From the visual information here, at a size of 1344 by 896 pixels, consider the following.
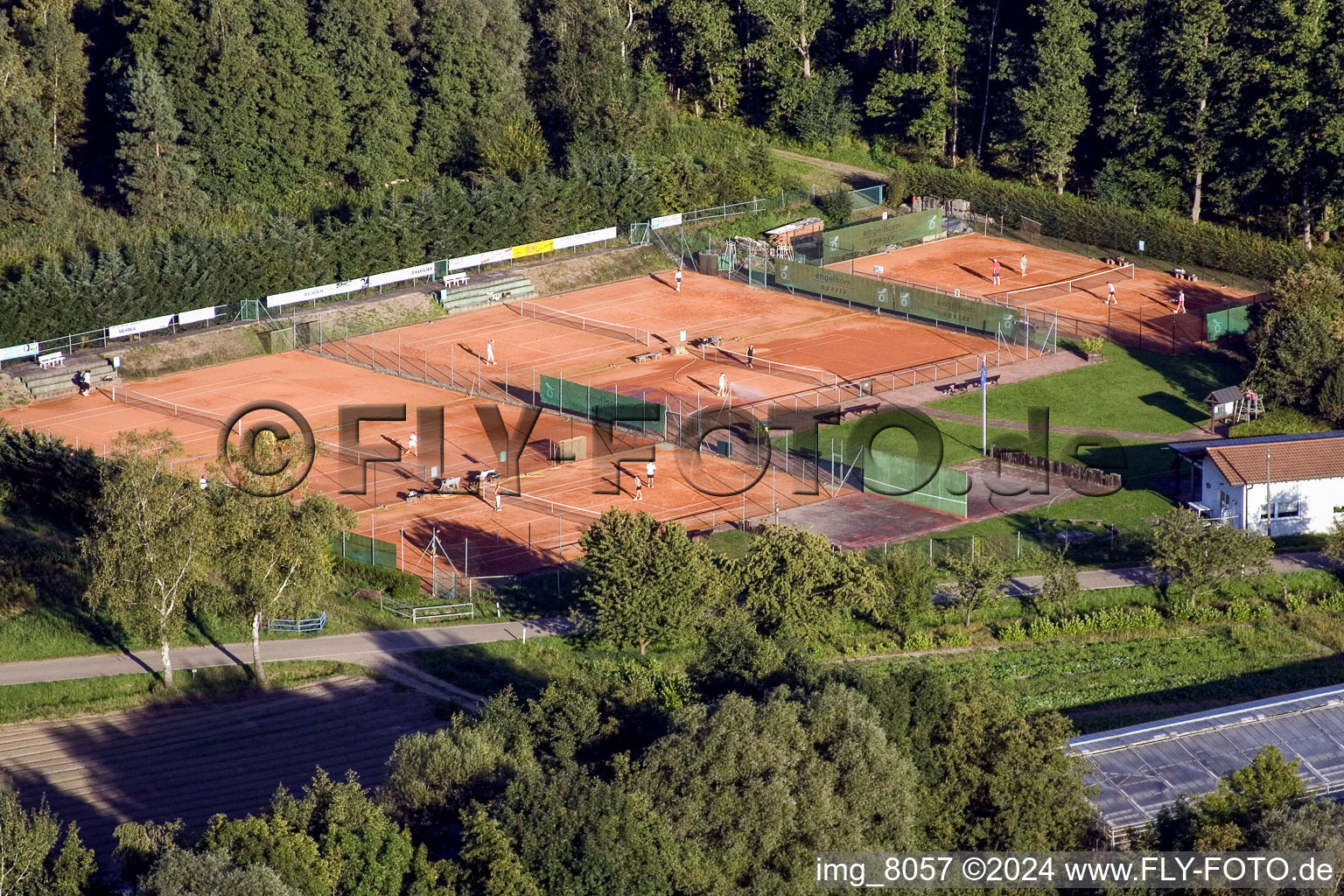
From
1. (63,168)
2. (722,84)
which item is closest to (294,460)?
(63,168)

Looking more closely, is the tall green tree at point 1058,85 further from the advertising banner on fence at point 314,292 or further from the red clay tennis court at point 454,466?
the red clay tennis court at point 454,466

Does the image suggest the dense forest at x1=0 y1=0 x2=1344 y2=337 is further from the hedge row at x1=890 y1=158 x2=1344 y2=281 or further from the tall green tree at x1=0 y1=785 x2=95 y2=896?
the tall green tree at x1=0 y1=785 x2=95 y2=896

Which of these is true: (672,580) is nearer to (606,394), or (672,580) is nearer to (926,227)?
(606,394)

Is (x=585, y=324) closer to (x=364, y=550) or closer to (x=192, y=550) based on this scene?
(x=364, y=550)

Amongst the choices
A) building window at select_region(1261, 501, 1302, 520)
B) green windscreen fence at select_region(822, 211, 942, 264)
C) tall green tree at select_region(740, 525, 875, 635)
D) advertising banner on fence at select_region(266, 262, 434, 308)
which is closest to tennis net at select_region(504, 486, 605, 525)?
tall green tree at select_region(740, 525, 875, 635)

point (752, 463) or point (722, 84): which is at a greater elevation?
point (722, 84)
